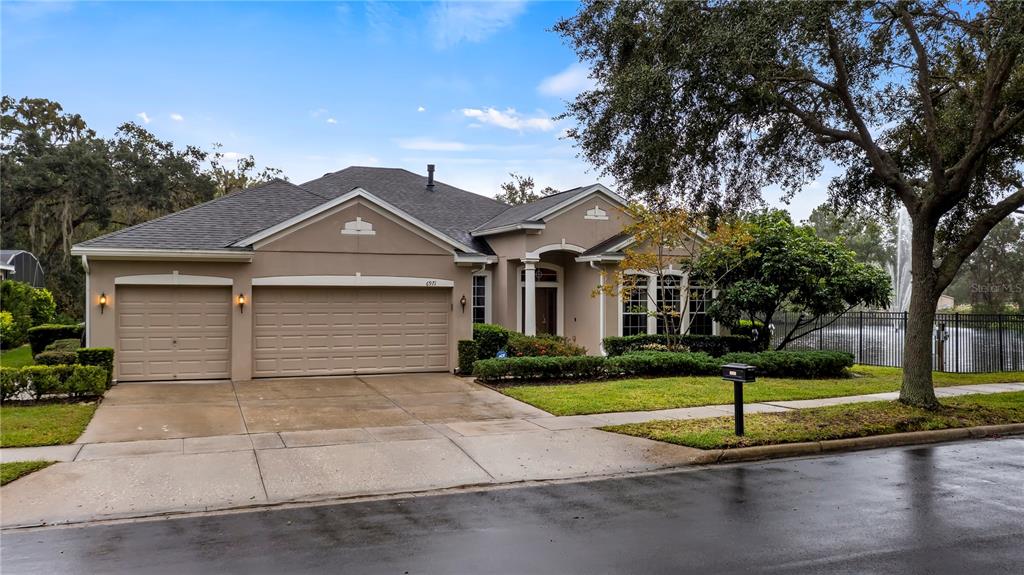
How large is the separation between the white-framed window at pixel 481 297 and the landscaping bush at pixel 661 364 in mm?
5791

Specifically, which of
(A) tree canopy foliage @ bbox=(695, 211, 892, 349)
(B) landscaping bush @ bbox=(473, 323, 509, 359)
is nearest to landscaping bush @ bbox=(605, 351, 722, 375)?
(B) landscaping bush @ bbox=(473, 323, 509, 359)

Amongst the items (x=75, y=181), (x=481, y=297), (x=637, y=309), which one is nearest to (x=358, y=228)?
(x=481, y=297)

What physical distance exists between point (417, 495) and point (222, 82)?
573 inches

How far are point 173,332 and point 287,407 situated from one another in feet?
16.6

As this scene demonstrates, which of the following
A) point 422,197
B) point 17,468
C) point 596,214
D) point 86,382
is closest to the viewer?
point 17,468

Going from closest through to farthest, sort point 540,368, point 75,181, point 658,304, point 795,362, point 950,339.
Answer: point 540,368 → point 795,362 → point 950,339 → point 658,304 → point 75,181

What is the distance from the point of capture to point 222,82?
60.1ft

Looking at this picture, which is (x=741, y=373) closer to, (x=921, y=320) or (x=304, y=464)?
(x=921, y=320)

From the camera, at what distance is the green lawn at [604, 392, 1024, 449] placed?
1003 cm

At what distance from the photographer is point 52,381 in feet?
40.9

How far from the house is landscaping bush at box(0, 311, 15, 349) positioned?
8.32 m

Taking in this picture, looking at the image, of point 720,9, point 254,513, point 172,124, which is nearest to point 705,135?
point 720,9

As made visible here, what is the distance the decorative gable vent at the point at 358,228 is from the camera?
57.0 ft

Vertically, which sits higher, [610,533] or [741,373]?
[741,373]
